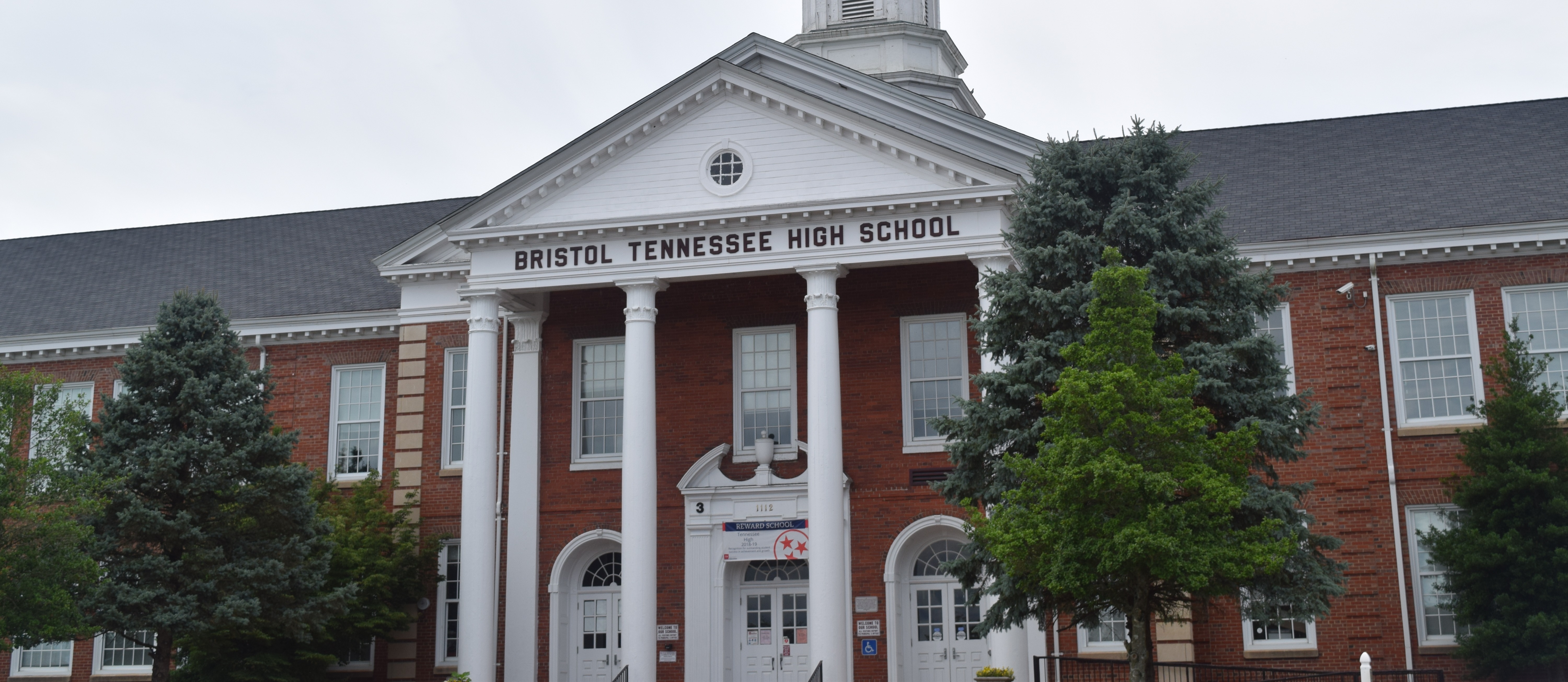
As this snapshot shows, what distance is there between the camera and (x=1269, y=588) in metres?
17.6

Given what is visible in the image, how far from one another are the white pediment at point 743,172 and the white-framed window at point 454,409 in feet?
13.8

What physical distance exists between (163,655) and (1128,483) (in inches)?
607

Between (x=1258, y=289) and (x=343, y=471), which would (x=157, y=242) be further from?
(x=1258, y=289)

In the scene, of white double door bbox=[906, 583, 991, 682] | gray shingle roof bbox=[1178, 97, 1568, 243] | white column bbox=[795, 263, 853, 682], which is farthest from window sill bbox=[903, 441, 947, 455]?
gray shingle roof bbox=[1178, 97, 1568, 243]

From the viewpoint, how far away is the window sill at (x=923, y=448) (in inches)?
971

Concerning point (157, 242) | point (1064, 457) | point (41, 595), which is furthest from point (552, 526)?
point (157, 242)

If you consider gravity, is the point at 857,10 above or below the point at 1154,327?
above

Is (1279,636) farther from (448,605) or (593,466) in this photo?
(448,605)

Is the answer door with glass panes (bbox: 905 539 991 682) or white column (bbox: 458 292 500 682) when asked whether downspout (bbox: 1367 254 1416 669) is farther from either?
white column (bbox: 458 292 500 682)

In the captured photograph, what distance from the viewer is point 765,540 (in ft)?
81.9

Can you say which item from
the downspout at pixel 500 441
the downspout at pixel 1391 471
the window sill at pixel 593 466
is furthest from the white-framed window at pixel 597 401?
the downspout at pixel 1391 471

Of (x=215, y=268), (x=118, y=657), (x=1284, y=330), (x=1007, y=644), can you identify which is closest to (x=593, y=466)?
(x=1007, y=644)

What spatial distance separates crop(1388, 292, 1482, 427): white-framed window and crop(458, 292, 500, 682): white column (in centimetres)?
1502

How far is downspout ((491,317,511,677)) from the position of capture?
26.1m
